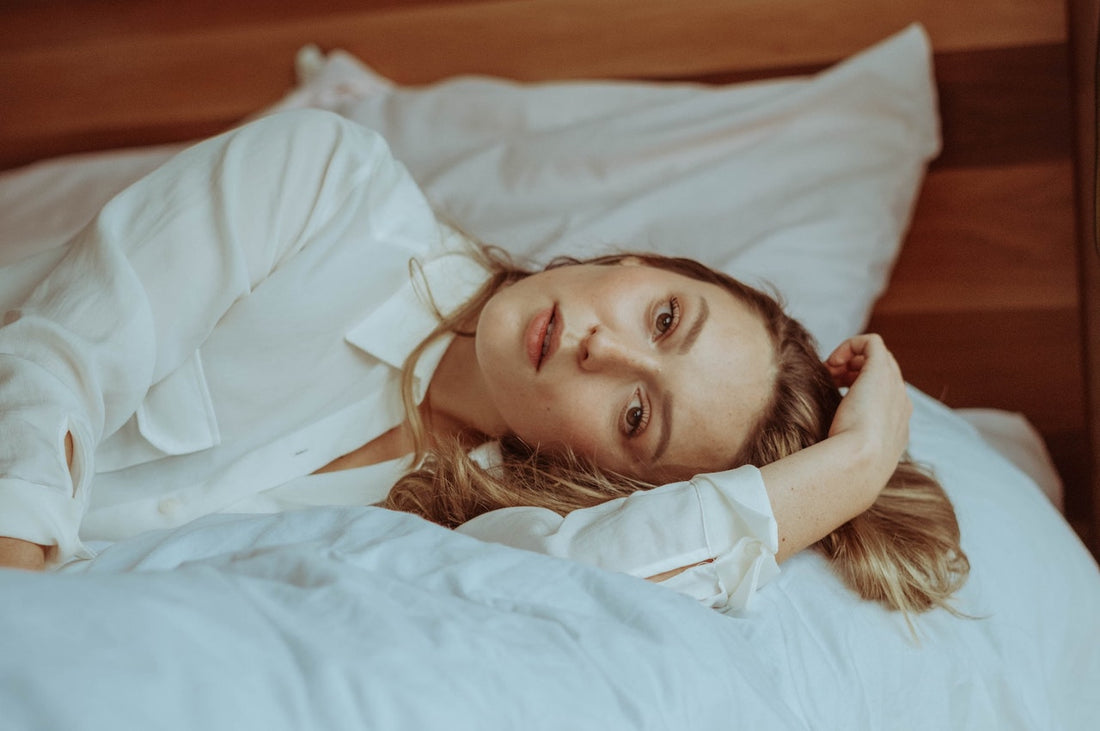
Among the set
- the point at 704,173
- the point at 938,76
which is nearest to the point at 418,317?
the point at 704,173

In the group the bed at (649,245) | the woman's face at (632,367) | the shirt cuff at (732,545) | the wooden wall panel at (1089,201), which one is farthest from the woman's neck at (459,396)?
the wooden wall panel at (1089,201)

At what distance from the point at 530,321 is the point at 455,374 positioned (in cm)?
19

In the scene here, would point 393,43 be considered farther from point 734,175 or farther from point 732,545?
point 732,545

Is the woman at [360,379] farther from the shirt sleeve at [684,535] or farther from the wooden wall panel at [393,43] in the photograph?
the wooden wall panel at [393,43]

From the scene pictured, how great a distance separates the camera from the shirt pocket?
3.64 feet

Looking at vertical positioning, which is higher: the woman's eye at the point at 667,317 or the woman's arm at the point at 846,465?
the woman's eye at the point at 667,317

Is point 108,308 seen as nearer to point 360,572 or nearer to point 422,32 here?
point 360,572

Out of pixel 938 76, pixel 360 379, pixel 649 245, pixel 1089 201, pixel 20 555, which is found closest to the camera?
pixel 20 555

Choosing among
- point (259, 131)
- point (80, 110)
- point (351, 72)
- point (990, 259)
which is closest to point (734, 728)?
point (259, 131)

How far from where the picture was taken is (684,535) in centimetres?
89

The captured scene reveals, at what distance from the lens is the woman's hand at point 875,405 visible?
40.8 inches

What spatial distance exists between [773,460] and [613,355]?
0.20 m

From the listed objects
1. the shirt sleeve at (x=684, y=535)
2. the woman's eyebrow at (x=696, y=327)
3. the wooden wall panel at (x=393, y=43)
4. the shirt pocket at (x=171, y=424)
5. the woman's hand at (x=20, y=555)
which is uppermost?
the wooden wall panel at (x=393, y=43)

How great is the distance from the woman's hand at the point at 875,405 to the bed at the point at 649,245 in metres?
0.12
